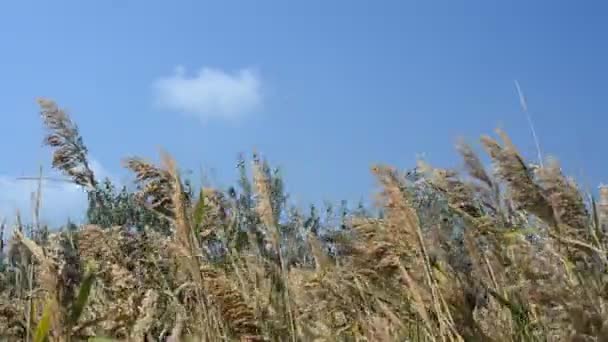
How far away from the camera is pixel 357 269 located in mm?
2771

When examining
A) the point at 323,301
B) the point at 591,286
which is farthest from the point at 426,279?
the point at 323,301

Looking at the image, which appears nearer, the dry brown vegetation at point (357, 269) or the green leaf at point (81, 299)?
the green leaf at point (81, 299)

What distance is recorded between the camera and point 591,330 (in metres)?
1.88

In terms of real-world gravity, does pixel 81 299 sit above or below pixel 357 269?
below

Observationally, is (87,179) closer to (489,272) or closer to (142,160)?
(142,160)

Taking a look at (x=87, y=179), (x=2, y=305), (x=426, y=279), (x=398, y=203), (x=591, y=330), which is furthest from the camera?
(x=87, y=179)

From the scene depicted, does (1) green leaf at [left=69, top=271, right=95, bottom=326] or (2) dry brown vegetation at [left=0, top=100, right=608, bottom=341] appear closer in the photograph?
(1) green leaf at [left=69, top=271, right=95, bottom=326]

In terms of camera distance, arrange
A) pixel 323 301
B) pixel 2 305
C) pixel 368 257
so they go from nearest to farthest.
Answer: pixel 368 257
pixel 2 305
pixel 323 301

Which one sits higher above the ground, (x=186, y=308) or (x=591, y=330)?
(x=186, y=308)

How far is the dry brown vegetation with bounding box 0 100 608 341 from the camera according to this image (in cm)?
210

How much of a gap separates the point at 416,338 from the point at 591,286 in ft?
2.49

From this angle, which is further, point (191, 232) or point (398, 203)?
point (398, 203)

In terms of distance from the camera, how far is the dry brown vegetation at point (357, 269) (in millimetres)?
2100

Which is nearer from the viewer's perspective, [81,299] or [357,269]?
[81,299]
